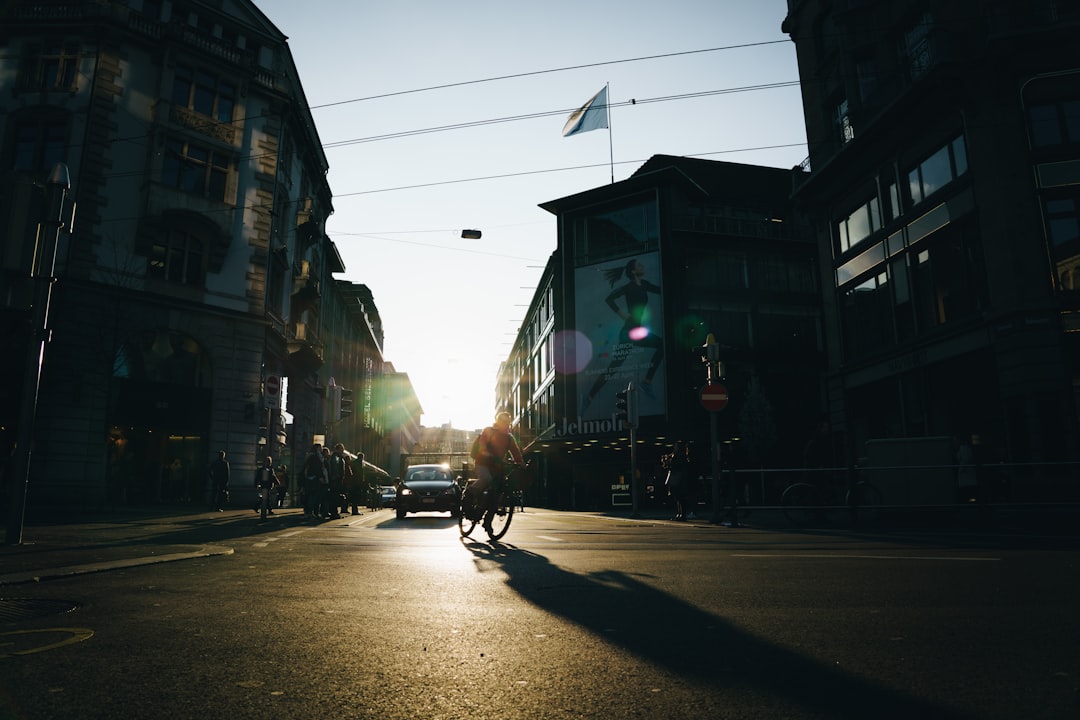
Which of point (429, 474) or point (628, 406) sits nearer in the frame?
point (429, 474)

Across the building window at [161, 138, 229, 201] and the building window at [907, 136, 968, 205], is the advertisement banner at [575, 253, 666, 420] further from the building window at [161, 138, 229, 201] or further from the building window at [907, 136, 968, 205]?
the building window at [161, 138, 229, 201]

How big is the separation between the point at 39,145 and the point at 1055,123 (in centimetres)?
3075

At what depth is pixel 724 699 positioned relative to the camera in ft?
8.11

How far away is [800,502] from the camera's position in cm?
1363

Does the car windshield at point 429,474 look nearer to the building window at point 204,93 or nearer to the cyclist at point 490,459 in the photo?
the cyclist at point 490,459

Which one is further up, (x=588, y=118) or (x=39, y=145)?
(x=588, y=118)

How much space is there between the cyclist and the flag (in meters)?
24.4

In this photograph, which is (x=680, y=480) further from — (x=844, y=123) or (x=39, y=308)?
(x=844, y=123)

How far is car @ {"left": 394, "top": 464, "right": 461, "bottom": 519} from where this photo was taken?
1839 centimetres

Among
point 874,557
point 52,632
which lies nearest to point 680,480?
point 874,557

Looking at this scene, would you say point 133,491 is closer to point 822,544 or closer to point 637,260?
point 822,544

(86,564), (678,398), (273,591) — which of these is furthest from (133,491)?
(678,398)

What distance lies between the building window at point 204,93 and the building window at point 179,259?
16.5ft

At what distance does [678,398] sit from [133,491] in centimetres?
2537
